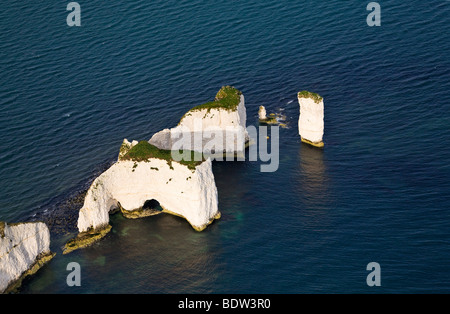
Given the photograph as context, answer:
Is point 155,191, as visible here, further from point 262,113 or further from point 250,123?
point 262,113

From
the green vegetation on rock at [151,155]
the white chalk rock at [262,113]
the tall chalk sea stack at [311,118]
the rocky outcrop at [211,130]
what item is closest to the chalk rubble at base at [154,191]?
the green vegetation on rock at [151,155]

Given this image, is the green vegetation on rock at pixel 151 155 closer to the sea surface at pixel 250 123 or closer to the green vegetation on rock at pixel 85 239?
the sea surface at pixel 250 123

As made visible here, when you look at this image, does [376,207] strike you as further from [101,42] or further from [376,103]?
[101,42]

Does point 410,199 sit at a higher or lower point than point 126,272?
higher

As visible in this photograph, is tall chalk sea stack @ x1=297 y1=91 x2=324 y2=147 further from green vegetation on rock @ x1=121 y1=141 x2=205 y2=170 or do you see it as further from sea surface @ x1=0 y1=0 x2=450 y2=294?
green vegetation on rock @ x1=121 y1=141 x2=205 y2=170

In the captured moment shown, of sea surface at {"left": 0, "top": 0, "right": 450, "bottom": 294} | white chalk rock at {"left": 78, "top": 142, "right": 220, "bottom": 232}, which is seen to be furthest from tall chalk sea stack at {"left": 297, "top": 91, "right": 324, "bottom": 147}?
white chalk rock at {"left": 78, "top": 142, "right": 220, "bottom": 232}

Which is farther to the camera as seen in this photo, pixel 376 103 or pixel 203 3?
pixel 203 3
